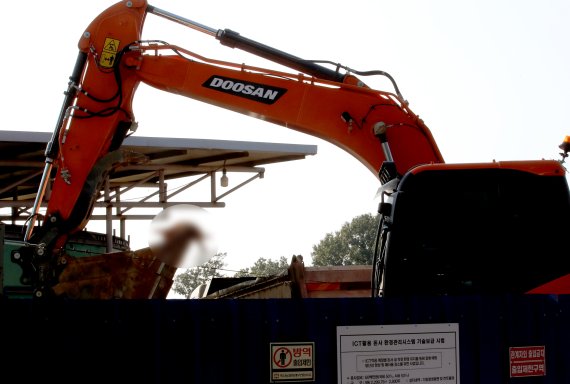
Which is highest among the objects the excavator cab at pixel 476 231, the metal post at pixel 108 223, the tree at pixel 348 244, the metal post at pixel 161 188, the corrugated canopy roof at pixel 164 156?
the tree at pixel 348 244

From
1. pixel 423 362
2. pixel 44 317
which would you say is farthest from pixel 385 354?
pixel 44 317

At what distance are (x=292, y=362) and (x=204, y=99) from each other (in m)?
3.90

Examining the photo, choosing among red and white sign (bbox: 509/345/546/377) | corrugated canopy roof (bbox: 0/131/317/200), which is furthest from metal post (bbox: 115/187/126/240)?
red and white sign (bbox: 509/345/546/377)

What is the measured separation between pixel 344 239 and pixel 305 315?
238 ft

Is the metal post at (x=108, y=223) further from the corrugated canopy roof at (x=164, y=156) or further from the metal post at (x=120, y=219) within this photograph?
the metal post at (x=120, y=219)

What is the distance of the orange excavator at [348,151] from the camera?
9.59m

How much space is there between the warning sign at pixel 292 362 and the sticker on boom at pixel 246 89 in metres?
3.58

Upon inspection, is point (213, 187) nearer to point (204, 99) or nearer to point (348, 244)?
point (204, 99)

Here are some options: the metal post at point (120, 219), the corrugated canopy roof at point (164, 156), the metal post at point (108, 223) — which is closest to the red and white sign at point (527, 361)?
the corrugated canopy roof at point (164, 156)

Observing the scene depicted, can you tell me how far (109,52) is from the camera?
36.1 feet

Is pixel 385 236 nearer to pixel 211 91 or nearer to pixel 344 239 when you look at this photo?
pixel 211 91

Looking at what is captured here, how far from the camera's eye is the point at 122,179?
20688 millimetres

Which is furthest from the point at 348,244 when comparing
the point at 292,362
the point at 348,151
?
the point at 292,362

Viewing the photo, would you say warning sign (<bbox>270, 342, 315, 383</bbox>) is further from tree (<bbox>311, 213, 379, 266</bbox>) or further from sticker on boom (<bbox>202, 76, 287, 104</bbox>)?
tree (<bbox>311, 213, 379, 266</bbox>)
